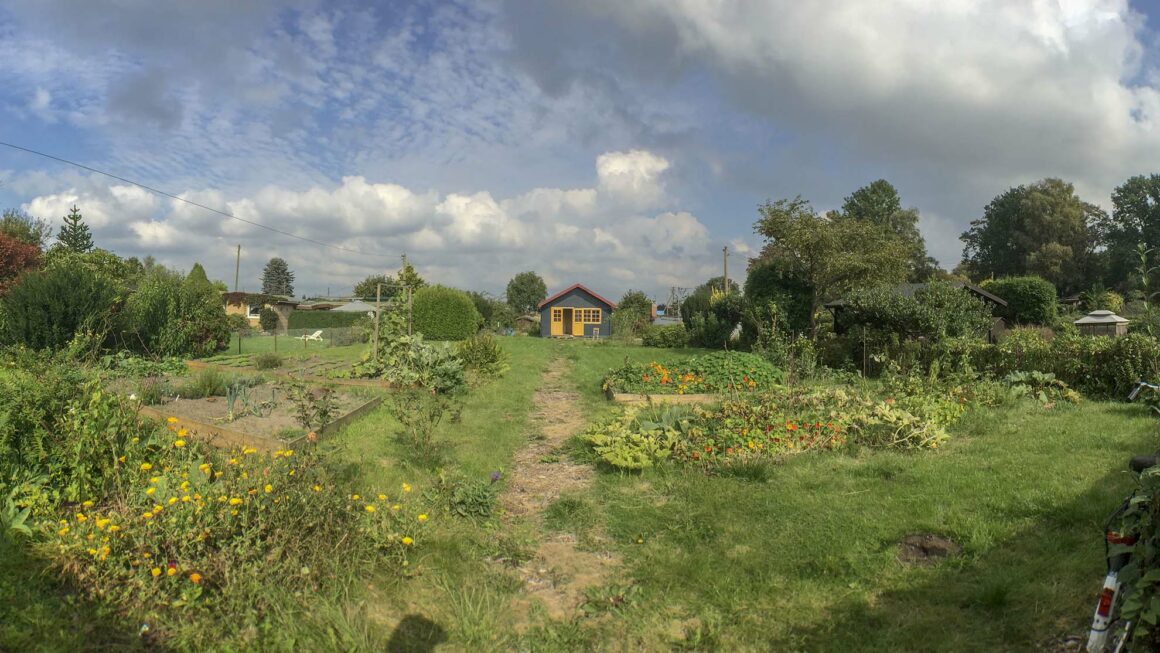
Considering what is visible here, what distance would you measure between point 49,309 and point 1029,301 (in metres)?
35.0

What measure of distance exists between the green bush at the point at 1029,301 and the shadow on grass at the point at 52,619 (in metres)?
32.9

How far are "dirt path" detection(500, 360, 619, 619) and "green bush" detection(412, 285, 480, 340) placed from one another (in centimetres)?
1638

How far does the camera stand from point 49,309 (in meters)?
14.7

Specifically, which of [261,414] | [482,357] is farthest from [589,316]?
[261,414]

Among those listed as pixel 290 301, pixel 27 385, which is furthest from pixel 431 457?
pixel 290 301

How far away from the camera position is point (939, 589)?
3646 mm

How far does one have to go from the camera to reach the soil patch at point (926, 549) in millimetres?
4090

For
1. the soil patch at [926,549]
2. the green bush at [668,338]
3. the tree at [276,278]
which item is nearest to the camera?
the soil patch at [926,549]

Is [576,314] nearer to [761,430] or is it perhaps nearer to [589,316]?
[589,316]

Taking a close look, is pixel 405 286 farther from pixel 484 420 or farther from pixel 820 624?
pixel 820 624

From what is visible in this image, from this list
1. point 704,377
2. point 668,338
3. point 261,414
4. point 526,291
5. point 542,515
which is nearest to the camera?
point 542,515

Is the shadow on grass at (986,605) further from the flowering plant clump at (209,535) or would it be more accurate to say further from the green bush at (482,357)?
the green bush at (482,357)

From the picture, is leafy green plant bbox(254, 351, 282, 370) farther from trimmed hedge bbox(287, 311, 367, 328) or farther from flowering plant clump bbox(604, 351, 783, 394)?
trimmed hedge bbox(287, 311, 367, 328)

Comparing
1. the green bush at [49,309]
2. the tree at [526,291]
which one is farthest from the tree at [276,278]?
the green bush at [49,309]
